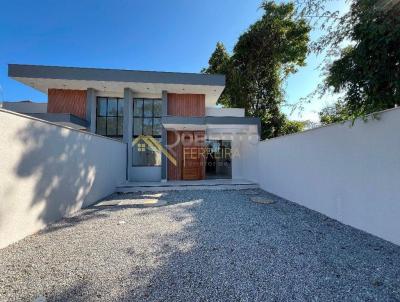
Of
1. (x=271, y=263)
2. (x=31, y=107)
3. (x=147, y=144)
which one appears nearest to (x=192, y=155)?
(x=147, y=144)

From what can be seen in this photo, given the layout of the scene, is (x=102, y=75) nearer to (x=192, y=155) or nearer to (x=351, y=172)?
(x=192, y=155)

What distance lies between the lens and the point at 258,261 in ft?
10.4

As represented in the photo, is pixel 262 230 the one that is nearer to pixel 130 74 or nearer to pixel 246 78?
pixel 130 74

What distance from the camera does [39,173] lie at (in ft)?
14.8

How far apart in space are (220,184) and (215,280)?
25.5 feet

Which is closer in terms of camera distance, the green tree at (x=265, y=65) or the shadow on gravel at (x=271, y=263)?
the shadow on gravel at (x=271, y=263)

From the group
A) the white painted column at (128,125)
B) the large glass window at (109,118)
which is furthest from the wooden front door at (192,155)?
the large glass window at (109,118)

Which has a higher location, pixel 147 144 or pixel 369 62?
pixel 369 62

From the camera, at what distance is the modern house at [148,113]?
1088cm

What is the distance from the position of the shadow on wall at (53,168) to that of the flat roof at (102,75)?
5.31 m

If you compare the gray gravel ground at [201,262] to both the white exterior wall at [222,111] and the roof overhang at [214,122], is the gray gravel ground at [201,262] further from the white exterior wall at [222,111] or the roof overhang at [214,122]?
the white exterior wall at [222,111]

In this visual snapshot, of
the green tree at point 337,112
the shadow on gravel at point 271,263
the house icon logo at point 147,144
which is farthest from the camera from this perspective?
the house icon logo at point 147,144

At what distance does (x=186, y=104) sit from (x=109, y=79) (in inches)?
165

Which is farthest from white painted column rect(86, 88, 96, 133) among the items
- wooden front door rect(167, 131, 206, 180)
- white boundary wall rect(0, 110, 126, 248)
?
white boundary wall rect(0, 110, 126, 248)
